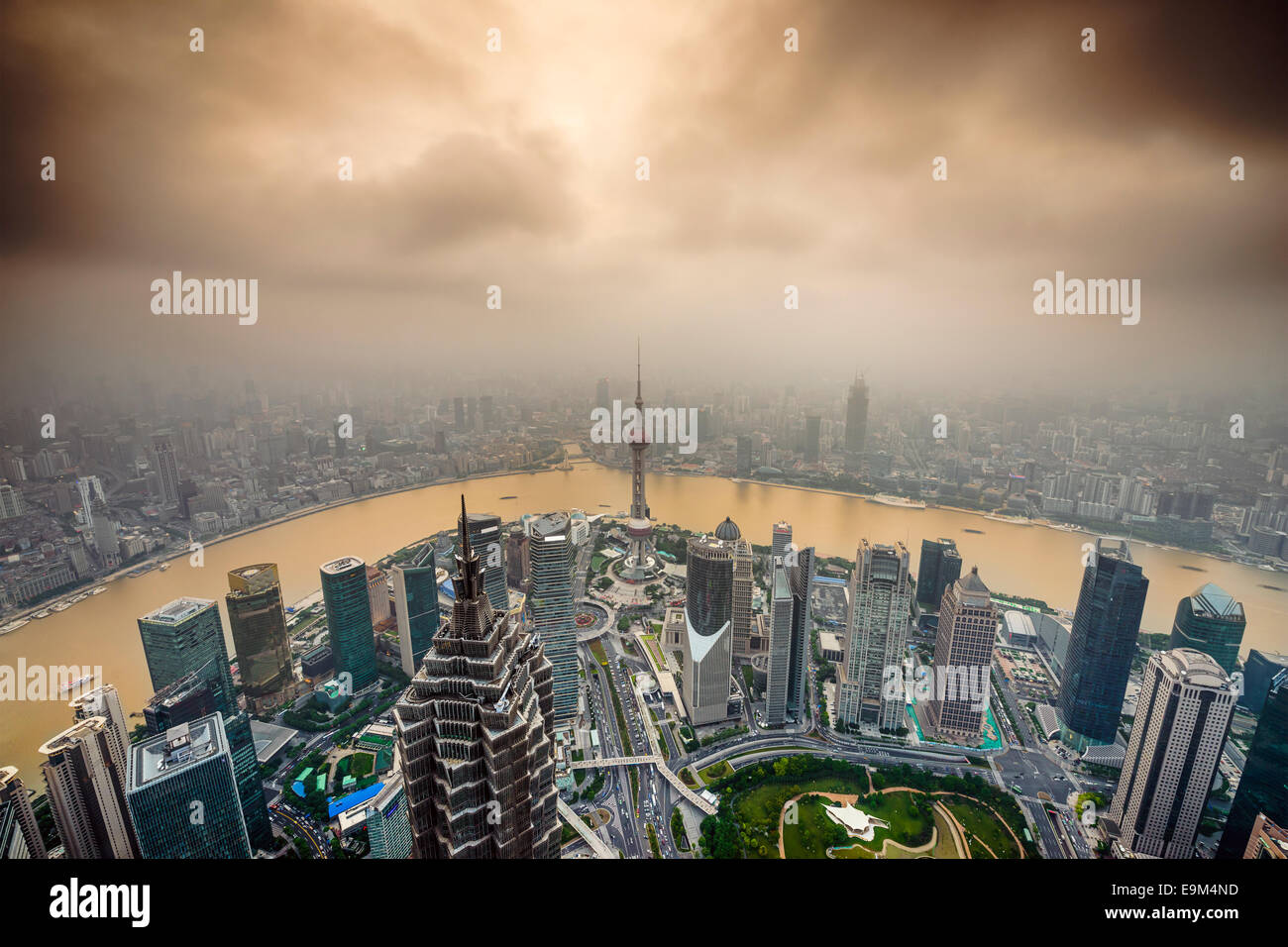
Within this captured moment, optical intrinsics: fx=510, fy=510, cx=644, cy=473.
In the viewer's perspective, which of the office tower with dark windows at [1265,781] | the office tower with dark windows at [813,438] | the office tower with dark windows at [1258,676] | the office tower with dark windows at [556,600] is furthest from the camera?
the office tower with dark windows at [813,438]

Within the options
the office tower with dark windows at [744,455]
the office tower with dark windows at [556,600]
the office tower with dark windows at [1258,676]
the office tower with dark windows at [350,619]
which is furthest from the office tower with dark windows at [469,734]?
the office tower with dark windows at [744,455]

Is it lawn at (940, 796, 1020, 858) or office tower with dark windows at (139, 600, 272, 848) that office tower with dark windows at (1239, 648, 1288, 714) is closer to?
lawn at (940, 796, 1020, 858)

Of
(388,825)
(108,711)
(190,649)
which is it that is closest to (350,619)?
(190,649)

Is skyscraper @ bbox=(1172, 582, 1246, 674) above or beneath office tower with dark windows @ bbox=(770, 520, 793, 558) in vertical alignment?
beneath

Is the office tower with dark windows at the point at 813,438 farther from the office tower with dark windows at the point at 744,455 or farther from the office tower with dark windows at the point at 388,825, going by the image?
the office tower with dark windows at the point at 388,825

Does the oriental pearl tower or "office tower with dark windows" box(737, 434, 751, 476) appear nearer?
the oriental pearl tower

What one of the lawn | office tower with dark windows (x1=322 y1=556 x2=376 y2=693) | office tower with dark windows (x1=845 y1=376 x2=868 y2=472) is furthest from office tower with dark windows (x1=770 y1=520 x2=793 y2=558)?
office tower with dark windows (x1=322 y1=556 x2=376 y2=693)
